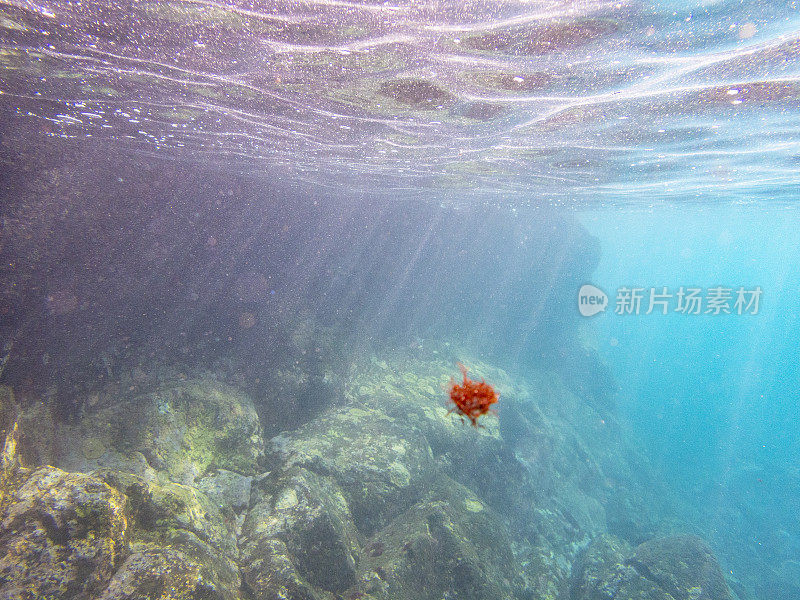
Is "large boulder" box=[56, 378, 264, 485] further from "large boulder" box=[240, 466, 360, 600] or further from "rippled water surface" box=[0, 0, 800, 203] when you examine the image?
"rippled water surface" box=[0, 0, 800, 203]

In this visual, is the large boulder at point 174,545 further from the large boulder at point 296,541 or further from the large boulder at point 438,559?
the large boulder at point 438,559

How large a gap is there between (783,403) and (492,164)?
295 feet

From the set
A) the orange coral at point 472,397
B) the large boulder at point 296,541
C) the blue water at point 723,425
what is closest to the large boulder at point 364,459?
the large boulder at point 296,541

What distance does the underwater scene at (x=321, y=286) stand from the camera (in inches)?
214

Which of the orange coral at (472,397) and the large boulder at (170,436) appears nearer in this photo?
the orange coral at (472,397)

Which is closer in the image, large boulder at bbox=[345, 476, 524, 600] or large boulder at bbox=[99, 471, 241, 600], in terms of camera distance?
large boulder at bbox=[99, 471, 241, 600]

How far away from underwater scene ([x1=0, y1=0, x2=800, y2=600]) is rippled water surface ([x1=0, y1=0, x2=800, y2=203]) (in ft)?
0.24

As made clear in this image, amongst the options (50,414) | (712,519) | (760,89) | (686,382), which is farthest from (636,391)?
(50,414)

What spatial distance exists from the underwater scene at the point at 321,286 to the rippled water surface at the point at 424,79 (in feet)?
0.24

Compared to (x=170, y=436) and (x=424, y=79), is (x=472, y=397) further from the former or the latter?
(x=424, y=79)

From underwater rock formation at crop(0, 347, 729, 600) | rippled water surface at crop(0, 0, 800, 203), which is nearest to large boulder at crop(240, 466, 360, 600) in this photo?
underwater rock formation at crop(0, 347, 729, 600)

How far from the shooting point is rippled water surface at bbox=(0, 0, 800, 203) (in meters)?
5.57

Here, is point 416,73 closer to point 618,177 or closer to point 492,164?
point 492,164

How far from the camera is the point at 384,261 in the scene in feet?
76.6
